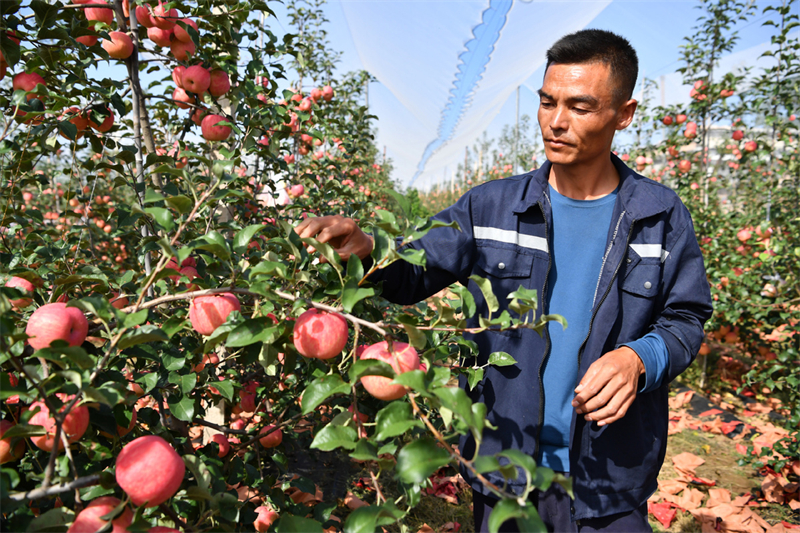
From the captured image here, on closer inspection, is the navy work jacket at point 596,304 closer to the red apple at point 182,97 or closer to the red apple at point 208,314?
the red apple at point 208,314

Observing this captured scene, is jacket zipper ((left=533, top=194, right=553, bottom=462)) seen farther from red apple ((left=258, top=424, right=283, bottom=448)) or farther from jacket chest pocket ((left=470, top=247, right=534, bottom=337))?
red apple ((left=258, top=424, right=283, bottom=448))

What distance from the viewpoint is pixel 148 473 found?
72 centimetres

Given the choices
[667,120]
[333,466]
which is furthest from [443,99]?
[333,466]

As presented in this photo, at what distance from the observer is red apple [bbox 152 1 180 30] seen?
4.75 feet

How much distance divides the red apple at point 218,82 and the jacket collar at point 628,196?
1.02 meters

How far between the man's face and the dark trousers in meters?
0.87

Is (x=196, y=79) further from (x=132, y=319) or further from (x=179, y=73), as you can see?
(x=132, y=319)

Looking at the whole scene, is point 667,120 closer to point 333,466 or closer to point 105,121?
point 333,466

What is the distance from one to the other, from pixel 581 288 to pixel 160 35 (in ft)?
4.78

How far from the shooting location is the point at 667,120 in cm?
423

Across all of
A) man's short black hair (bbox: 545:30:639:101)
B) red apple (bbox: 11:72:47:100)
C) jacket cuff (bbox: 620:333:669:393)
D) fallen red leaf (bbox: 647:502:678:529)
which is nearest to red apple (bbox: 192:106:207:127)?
red apple (bbox: 11:72:47:100)

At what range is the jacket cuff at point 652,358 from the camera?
1.14 metres

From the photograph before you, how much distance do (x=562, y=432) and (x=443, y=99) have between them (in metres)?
11.4

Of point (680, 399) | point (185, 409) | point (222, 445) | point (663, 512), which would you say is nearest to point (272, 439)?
point (222, 445)
